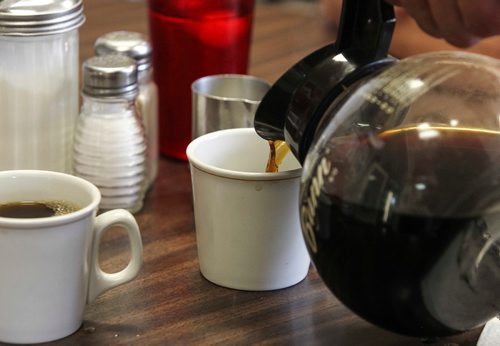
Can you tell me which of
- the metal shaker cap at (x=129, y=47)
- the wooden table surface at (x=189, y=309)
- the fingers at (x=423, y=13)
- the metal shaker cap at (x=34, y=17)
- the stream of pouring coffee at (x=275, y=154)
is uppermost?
the fingers at (x=423, y=13)

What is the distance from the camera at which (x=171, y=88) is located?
1094mm

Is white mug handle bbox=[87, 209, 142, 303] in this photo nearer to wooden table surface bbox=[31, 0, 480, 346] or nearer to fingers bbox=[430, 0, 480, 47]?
wooden table surface bbox=[31, 0, 480, 346]

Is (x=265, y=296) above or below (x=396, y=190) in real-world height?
below

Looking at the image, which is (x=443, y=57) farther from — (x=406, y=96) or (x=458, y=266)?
(x=458, y=266)

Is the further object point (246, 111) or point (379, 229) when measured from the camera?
A: point (246, 111)

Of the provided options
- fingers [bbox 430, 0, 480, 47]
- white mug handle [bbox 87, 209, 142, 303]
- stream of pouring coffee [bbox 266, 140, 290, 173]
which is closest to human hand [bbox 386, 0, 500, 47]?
fingers [bbox 430, 0, 480, 47]

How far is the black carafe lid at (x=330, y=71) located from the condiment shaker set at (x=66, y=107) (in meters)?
0.21

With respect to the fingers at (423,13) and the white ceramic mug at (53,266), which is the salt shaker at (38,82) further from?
the fingers at (423,13)

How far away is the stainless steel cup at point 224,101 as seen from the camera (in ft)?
3.12

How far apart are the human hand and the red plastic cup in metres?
0.34

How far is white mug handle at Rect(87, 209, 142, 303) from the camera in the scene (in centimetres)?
73

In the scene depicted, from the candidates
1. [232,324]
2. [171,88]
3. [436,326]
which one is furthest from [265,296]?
[171,88]

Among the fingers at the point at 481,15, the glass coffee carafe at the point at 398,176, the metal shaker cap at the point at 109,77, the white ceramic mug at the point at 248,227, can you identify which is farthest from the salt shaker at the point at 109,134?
the fingers at the point at 481,15

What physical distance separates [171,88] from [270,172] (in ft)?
1.06
